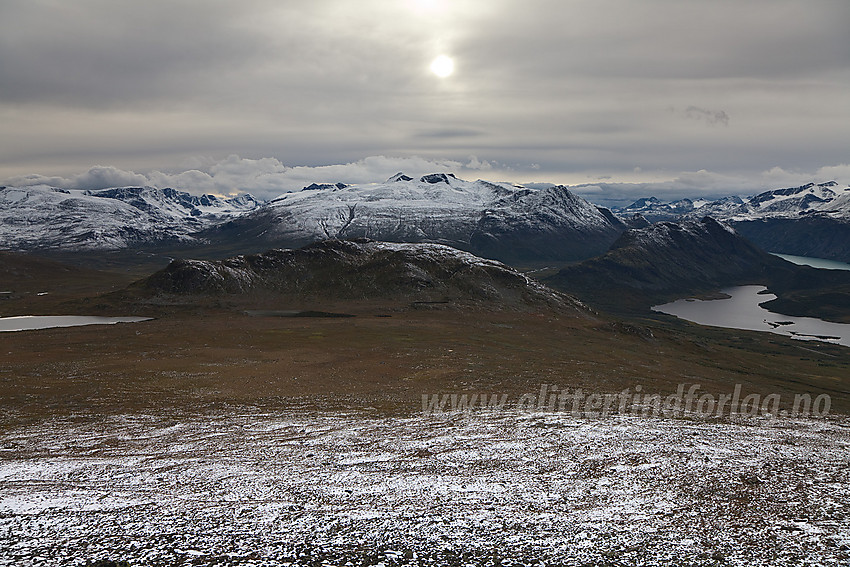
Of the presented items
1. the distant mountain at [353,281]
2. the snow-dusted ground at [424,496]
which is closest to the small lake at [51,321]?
the distant mountain at [353,281]

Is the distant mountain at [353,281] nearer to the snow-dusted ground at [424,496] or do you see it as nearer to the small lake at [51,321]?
the small lake at [51,321]

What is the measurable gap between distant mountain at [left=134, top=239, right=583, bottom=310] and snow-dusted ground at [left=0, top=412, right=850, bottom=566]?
438 ft

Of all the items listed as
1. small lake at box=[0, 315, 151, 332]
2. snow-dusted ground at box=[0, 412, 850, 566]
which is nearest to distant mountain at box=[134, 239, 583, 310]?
small lake at box=[0, 315, 151, 332]

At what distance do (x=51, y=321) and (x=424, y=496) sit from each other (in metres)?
151

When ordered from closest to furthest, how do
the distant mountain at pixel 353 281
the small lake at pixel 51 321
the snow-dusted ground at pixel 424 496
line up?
the snow-dusted ground at pixel 424 496
the small lake at pixel 51 321
the distant mountain at pixel 353 281

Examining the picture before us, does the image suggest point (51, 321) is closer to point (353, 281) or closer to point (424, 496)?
point (353, 281)

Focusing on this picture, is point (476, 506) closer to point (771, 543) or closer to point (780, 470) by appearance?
point (771, 543)

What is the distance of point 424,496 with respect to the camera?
2511 centimetres

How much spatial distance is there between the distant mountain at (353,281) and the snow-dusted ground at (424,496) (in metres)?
133

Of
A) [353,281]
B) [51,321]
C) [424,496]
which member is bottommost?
[51,321]

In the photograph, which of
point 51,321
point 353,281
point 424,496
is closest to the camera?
point 424,496

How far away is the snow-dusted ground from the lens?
20.4 m

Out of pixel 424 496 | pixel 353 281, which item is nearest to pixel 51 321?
pixel 353 281

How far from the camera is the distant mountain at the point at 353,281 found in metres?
172
